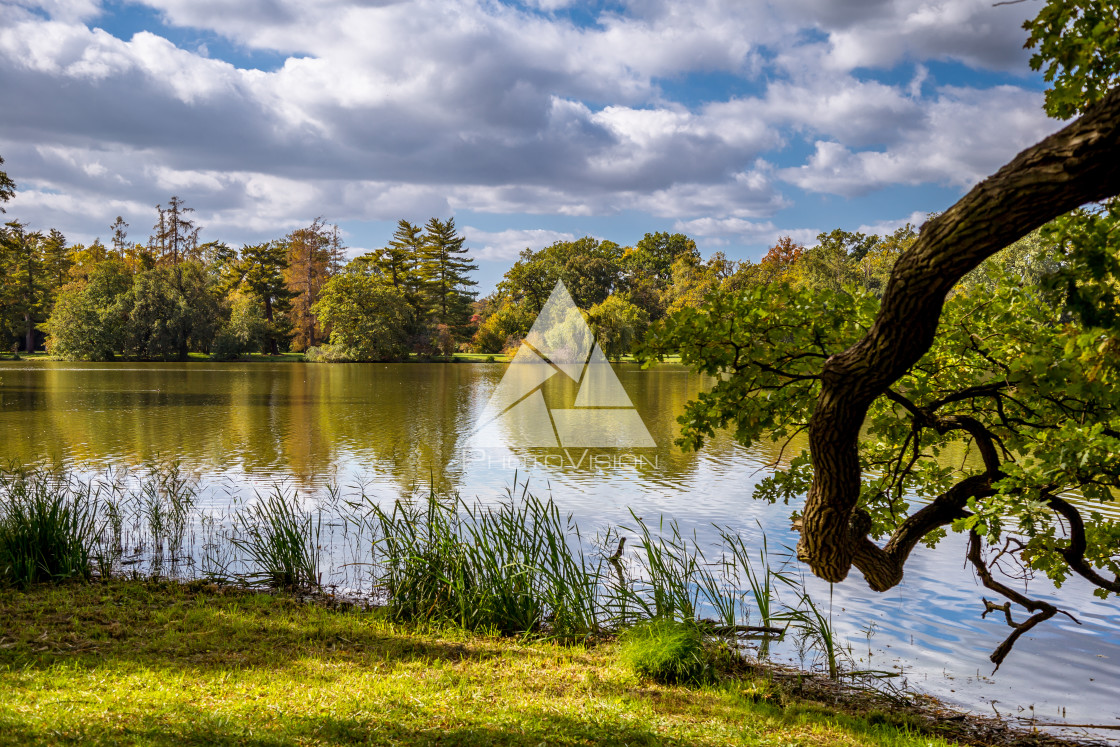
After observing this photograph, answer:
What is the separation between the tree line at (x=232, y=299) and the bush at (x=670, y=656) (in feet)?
176

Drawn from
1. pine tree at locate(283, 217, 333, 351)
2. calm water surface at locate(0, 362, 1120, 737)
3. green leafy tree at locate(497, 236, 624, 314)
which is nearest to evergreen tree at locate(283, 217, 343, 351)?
pine tree at locate(283, 217, 333, 351)

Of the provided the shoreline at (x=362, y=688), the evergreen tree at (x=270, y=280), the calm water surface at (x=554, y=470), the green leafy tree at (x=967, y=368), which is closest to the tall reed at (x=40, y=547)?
the shoreline at (x=362, y=688)

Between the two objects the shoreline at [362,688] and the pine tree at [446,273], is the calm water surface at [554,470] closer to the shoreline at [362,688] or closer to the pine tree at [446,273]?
the shoreline at [362,688]

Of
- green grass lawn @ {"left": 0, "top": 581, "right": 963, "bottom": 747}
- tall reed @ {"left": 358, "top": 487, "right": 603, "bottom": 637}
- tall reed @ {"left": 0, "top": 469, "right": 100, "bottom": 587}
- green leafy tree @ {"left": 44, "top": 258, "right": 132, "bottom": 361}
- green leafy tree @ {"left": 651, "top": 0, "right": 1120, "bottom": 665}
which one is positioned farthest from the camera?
green leafy tree @ {"left": 44, "top": 258, "right": 132, "bottom": 361}

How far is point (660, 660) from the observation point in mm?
4352

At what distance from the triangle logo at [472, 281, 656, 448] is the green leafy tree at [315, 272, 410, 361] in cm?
1003

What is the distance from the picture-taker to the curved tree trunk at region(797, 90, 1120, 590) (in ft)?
8.57

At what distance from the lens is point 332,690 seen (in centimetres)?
381

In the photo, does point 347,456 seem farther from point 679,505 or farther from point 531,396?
point 531,396

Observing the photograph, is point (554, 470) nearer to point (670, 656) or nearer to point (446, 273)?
point (670, 656)

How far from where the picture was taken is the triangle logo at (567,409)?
17.2 m

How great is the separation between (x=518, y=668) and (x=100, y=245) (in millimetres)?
82973

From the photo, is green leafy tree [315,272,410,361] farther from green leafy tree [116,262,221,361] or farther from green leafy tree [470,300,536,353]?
green leafy tree [470,300,536,353]

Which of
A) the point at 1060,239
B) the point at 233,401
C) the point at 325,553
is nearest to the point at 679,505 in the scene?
the point at 325,553
